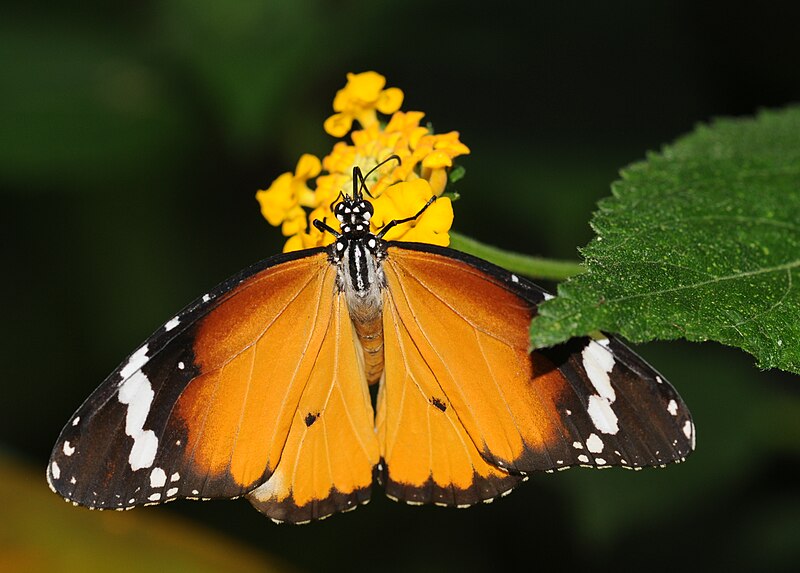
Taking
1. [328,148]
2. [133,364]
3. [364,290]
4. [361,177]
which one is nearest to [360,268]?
[364,290]

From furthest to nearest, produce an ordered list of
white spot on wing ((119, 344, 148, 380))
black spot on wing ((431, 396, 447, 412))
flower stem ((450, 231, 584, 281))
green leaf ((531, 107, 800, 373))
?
flower stem ((450, 231, 584, 281)) → black spot on wing ((431, 396, 447, 412)) → white spot on wing ((119, 344, 148, 380)) → green leaf ((531, 107, 800, 373))

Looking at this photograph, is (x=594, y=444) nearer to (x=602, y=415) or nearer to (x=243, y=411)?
(x=602, y=415)

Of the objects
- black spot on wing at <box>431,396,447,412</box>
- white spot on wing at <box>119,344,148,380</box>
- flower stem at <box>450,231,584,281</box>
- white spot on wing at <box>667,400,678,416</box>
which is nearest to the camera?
white spot on wing at <box>667,400,678,416</box>

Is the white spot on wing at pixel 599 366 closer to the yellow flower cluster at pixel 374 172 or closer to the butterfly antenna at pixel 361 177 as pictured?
the yellow flower cluster at pixel 374 172

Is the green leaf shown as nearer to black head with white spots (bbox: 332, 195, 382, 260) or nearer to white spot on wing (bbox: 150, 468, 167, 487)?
black head with white spots (bbox: 332, 195, 382, 260)

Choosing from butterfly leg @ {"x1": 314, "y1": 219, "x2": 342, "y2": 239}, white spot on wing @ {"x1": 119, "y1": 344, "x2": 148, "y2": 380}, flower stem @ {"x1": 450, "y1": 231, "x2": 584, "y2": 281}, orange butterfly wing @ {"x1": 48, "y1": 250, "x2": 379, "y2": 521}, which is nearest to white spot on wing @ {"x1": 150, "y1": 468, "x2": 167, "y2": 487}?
orange butterfly wing @ {"x1": 48, "y1": 250, "x2": 379, "y2": 521}

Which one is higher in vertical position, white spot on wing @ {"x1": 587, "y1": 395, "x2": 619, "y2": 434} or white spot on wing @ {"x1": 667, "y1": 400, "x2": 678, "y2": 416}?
white spot on wing @ {"x1": 587, "y1": 395, "x2": 619, "y2": 434}

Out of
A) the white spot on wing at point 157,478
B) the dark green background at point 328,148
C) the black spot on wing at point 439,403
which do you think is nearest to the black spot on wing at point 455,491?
the black spot on wing at point 439,403
